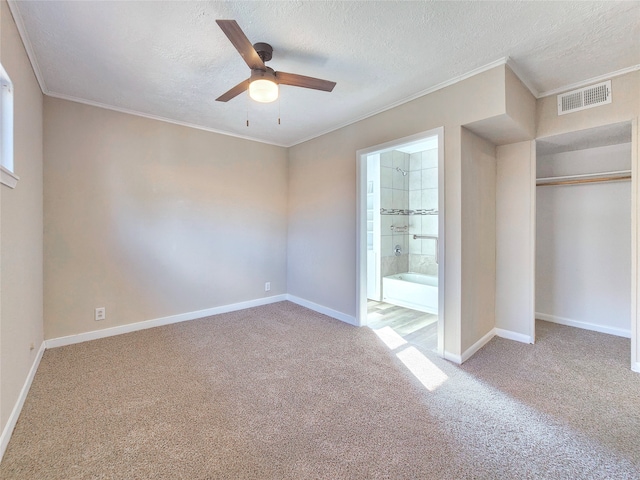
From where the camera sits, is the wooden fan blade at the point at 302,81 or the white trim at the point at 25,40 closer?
the white trim at the point at 25,40

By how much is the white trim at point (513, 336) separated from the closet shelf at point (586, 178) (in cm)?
181

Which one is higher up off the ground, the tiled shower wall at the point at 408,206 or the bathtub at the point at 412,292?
the tiled shower wall at the point at 408,206

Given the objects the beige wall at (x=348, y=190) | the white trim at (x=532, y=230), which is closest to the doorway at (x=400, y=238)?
the beige wall at (x=348, y=190)

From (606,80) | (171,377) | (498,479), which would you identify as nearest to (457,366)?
(498,479)

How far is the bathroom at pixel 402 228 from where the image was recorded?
14.9ft

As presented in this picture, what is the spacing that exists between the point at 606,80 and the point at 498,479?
318 centimetres

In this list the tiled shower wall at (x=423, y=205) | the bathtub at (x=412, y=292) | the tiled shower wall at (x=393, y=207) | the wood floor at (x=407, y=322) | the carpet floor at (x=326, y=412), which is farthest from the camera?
the tiled shower wall at (x=423, y=205)

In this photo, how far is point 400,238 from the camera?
17.1 feet

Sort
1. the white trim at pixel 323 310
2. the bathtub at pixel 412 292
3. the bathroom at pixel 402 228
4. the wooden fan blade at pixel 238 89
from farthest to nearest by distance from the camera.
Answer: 1. the bathroom at pixel 402 228
2. the bathtub at pixel 412 292
3. the white trim at pixel 323 310
4. the wooden fan blade at pixel 238 89

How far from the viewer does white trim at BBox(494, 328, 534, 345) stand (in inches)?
118

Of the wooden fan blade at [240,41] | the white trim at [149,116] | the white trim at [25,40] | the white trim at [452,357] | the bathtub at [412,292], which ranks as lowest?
the white trim at [452,357]

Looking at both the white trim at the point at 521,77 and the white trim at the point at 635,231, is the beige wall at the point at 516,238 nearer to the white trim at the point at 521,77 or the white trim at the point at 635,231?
the white trim at the point at 521,77

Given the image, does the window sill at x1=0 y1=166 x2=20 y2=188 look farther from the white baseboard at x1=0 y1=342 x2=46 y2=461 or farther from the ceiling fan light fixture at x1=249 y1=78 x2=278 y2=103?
the ceiling fan light fixture at x1=249 y1=78 x2=278 y2=103

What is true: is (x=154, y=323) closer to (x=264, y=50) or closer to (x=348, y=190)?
(x=348, y=190)
